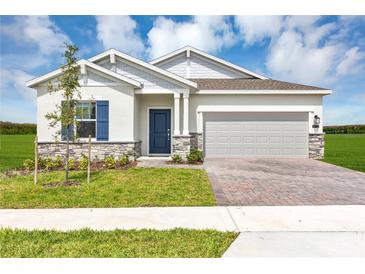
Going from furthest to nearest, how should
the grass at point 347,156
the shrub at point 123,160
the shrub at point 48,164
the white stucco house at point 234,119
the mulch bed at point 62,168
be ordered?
1. the white stucco house at point 234,119
2. the grass at point 347,156
3. the shrub at point 123,160
4. the shrub at point 48,164
5. the mulch bed at point 62,168

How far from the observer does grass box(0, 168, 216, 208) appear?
5.95 meters

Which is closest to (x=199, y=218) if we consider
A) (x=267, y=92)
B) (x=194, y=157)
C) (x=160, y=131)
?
(x=194, y=157)

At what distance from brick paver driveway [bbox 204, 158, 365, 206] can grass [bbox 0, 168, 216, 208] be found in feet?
1.94

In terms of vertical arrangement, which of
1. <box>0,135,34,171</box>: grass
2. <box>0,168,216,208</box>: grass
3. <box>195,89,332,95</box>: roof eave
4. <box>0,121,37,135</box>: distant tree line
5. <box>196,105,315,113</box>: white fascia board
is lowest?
<box>0,168,216,208</box>: grass

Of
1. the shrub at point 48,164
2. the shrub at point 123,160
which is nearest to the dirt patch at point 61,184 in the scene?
the shrub at point 48,164

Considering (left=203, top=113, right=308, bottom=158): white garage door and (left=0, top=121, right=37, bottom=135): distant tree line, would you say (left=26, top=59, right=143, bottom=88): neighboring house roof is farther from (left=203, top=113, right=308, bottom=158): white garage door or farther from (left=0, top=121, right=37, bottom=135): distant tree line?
(left=0, top=121, right=37, bottom=135): distant tree line

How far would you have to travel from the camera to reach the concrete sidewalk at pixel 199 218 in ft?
14.9

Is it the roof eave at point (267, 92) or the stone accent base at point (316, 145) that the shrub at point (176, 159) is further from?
the stone accent base at point (316, 145)

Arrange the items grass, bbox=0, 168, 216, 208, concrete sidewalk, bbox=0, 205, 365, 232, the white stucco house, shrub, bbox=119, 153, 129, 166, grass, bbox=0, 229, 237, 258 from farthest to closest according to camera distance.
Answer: the white stucco house
shrub, bbox=119, 153, 129, 166
grass, bbox=0, 168, 216, 208
concrete sidewalk, bbox=0, 205, 365, 232
grass, bbox=0, 229, 237, 258

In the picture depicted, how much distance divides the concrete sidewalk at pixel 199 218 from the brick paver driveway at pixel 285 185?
22.5 inches

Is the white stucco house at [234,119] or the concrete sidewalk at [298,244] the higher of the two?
the white stucco house at [234,119]

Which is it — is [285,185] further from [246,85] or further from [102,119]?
[246,85]

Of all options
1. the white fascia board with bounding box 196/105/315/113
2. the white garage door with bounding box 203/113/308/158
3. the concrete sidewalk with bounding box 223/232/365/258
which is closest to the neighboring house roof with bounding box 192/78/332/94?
the white fascia board with bounding box 196/105/315/113

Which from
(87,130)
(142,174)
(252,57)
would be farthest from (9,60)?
(252,57)
